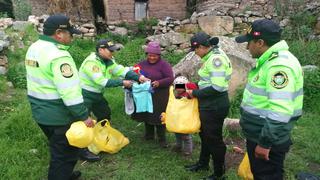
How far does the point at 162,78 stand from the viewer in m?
5.65

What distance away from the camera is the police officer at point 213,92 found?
429cm

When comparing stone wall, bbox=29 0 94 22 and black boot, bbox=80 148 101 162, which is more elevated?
stone wall, bbox=29 0 94 22

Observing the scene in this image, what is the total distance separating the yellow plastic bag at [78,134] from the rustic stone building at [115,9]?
35.5ft

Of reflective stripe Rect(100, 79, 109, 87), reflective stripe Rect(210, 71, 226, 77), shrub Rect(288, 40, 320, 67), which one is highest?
reflective stripe Rect(210, 71, 226, 77)

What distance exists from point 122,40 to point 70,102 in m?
9.62

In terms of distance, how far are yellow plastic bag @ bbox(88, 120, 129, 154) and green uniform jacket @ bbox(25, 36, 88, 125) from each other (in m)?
1.35

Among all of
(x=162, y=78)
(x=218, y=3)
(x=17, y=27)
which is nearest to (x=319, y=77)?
(x=162, y=78)

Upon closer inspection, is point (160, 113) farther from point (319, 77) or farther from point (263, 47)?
point (319, 77)

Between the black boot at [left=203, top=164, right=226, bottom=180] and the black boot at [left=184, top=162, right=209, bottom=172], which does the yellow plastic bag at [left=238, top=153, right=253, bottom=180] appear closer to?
the black boot at [left=203, top=164, right=226, bottom=180]

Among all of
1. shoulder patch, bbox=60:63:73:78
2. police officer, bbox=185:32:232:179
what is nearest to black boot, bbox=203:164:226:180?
police officer, bbox=185:32:232:179

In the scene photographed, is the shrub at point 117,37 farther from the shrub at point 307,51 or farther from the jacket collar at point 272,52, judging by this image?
the jacket collar at point 272,52

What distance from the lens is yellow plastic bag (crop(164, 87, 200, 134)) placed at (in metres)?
4.68

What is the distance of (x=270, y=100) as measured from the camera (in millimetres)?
3109

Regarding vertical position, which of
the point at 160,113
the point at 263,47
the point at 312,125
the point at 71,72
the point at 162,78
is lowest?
the point at 312,125
